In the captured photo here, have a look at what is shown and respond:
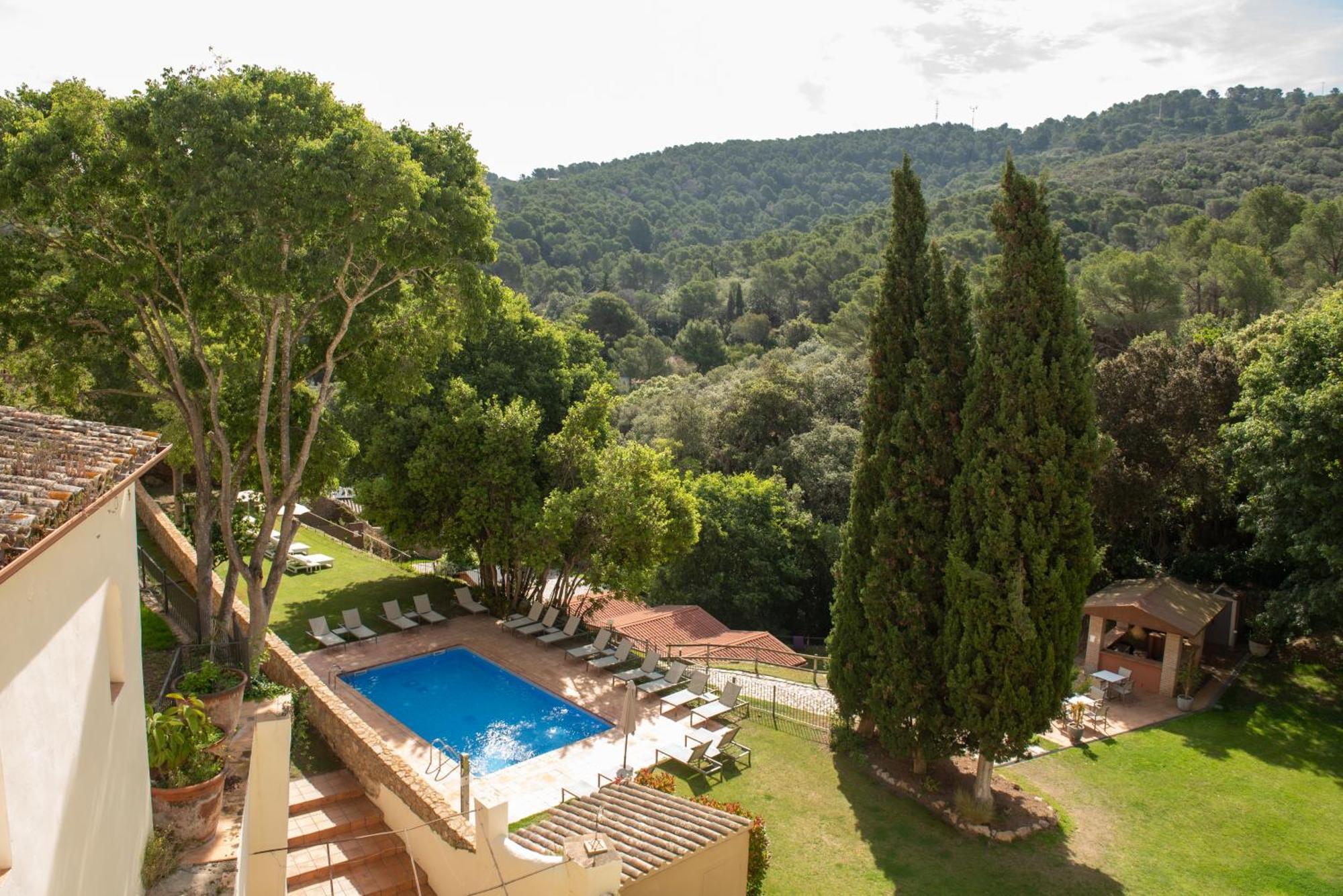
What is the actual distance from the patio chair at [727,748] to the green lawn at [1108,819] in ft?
1.06

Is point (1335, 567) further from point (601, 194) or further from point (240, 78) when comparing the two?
point (601, 194)

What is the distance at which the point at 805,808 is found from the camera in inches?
556

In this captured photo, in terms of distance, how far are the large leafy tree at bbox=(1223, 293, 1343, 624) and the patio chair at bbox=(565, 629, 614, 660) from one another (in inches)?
551

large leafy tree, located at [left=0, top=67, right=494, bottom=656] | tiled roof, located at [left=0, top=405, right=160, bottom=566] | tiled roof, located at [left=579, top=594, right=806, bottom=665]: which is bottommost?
tiled roof, located at [left=579, top=594, right=806, bottom=665]

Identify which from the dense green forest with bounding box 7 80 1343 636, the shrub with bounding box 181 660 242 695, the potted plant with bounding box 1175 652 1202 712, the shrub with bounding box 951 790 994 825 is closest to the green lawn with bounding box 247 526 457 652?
the dense green forest with bounding box 7 80 1343 636

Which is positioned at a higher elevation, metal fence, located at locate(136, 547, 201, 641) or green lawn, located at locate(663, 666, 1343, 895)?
metal fence, located at locate(136, 547, 201, 641)

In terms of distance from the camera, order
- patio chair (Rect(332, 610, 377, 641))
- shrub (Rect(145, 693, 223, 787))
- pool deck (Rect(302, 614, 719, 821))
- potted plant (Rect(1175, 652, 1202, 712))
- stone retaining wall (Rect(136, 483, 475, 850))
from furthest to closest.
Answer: patio chair (Rect(332, 610, 377, 641))
potted plant (Rect(1175, 652, 1202, 712))
pool deck (Rect(302, 614, 719, 821))
stone retaining wall (Rect(136, 483, 475, 850))
shrub (Rect(145, 693, 223, 787))

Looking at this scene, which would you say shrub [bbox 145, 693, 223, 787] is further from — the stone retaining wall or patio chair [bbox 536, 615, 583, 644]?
patio chair [bbox 536, 615, 583, 644]

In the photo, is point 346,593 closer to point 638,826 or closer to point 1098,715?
point 638,826

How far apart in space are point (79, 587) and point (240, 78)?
30.7 feet

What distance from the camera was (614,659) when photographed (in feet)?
64.9

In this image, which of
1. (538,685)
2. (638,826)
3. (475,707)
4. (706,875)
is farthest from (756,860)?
(475,707)

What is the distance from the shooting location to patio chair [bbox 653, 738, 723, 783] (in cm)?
1482

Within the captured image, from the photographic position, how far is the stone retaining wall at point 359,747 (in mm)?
11367
